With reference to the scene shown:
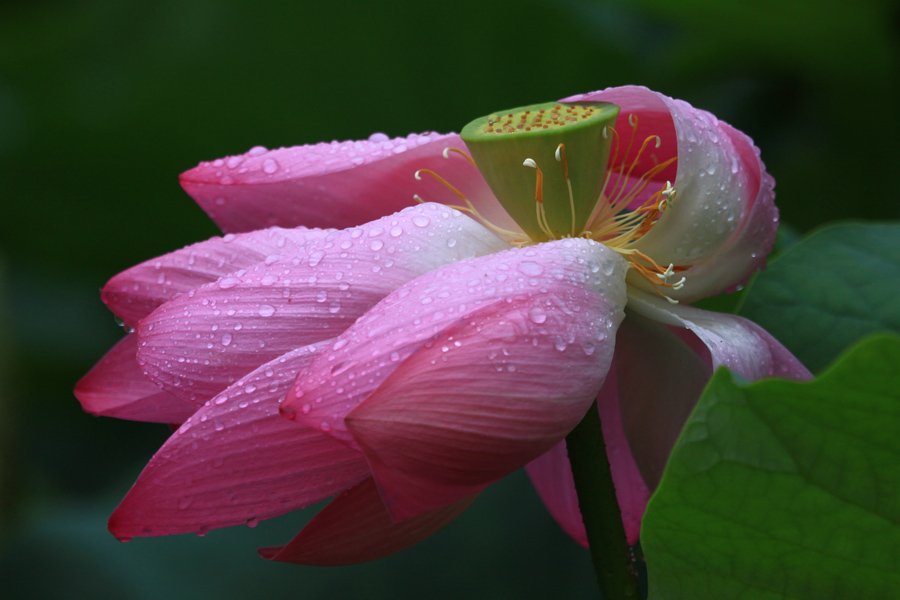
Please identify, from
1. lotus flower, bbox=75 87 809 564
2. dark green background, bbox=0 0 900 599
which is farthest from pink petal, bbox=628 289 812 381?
dark green background, bbox=0 0 900 599

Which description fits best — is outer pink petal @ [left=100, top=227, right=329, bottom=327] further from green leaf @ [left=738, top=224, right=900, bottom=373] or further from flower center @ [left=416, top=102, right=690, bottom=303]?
green leaf @ [left=738, top=224, right=900, bottom=373]

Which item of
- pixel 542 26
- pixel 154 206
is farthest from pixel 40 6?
pixel 542 26

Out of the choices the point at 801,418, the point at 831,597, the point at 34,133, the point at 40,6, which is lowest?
the point at 831,597

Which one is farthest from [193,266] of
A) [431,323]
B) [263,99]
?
[263,99]

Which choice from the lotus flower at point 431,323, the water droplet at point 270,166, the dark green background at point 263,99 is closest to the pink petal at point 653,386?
the lotus flower at point 431,323

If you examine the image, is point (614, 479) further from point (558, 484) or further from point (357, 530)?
point (357, 530)

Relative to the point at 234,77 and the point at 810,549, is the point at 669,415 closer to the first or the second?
the point at 810,549

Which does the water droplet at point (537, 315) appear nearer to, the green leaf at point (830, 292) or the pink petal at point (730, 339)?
the pink petal at point (730, 339)
